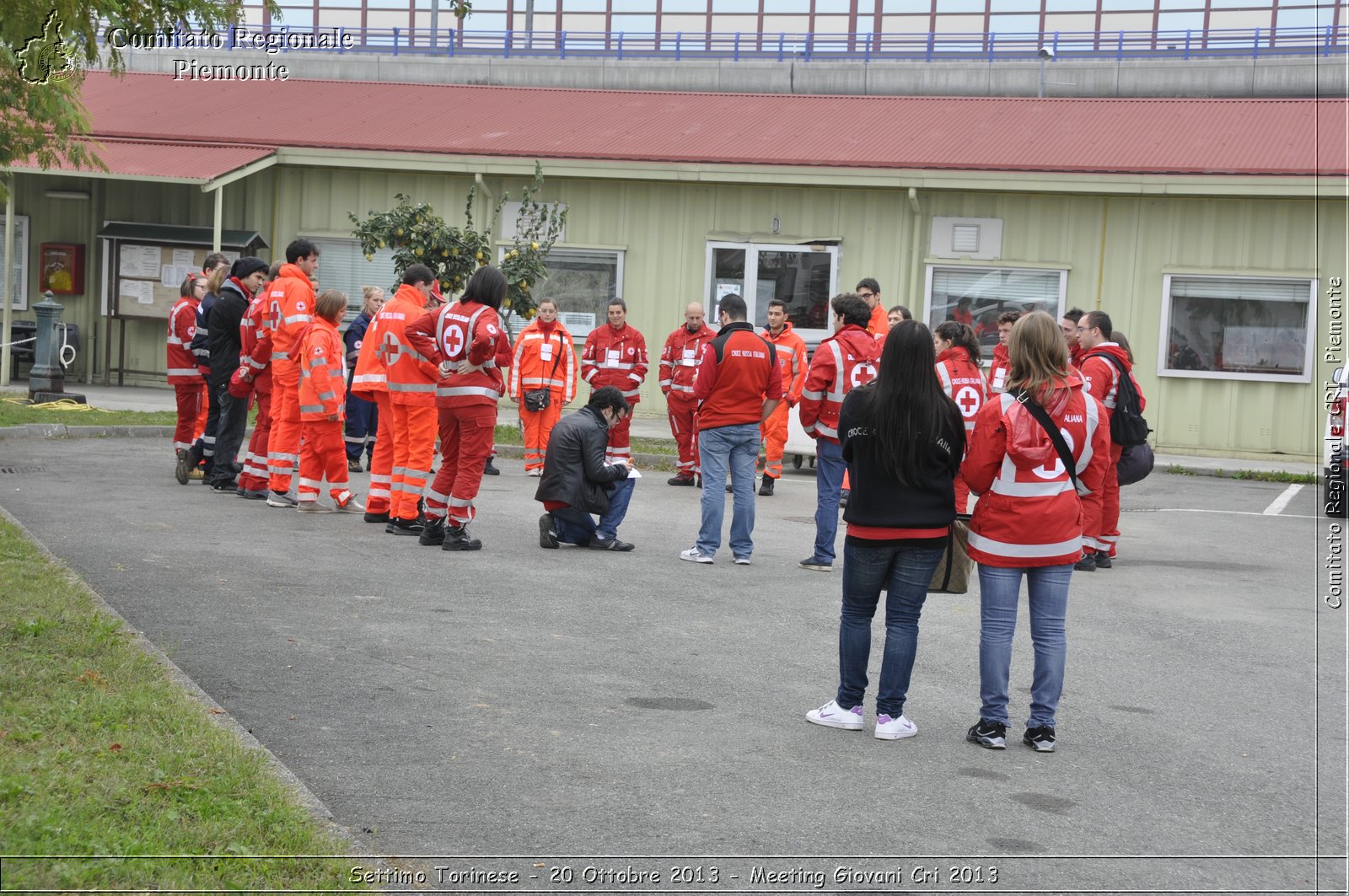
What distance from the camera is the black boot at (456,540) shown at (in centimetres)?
1045

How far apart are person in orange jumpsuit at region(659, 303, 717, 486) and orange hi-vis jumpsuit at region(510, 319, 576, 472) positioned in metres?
1.05

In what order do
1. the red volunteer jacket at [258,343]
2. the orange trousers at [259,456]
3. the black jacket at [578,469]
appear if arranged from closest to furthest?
the black jacket at [578,469]
the red volunteer jacket at [258,343]
the orange trousers at [259,456]

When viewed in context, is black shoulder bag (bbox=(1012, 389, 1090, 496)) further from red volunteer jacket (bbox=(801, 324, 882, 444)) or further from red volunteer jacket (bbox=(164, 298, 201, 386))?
red volunteer jacket (bbox=(164, 298, 201, 386))

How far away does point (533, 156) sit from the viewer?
22422mm

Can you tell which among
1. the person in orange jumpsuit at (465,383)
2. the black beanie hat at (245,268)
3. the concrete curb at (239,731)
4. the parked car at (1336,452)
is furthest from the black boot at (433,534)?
the parked car at (1336,452)

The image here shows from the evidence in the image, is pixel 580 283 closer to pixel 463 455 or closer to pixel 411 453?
pixel 411 453

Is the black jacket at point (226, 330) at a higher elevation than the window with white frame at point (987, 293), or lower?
lower

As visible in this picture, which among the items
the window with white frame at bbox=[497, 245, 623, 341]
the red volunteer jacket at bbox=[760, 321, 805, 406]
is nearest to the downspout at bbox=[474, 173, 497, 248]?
the window with white frame at bbox=[497, 245, 623, 341]

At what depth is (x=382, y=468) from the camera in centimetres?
1153

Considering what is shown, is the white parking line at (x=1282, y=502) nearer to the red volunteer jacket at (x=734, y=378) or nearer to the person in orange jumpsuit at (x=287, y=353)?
the red volunteer jacket at (x=734, y=378)

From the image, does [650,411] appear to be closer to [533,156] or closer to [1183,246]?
[533,156]

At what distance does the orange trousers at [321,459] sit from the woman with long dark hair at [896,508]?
21.0 feet

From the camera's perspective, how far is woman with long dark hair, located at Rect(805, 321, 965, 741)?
6195mm

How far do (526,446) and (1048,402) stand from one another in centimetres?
1011
